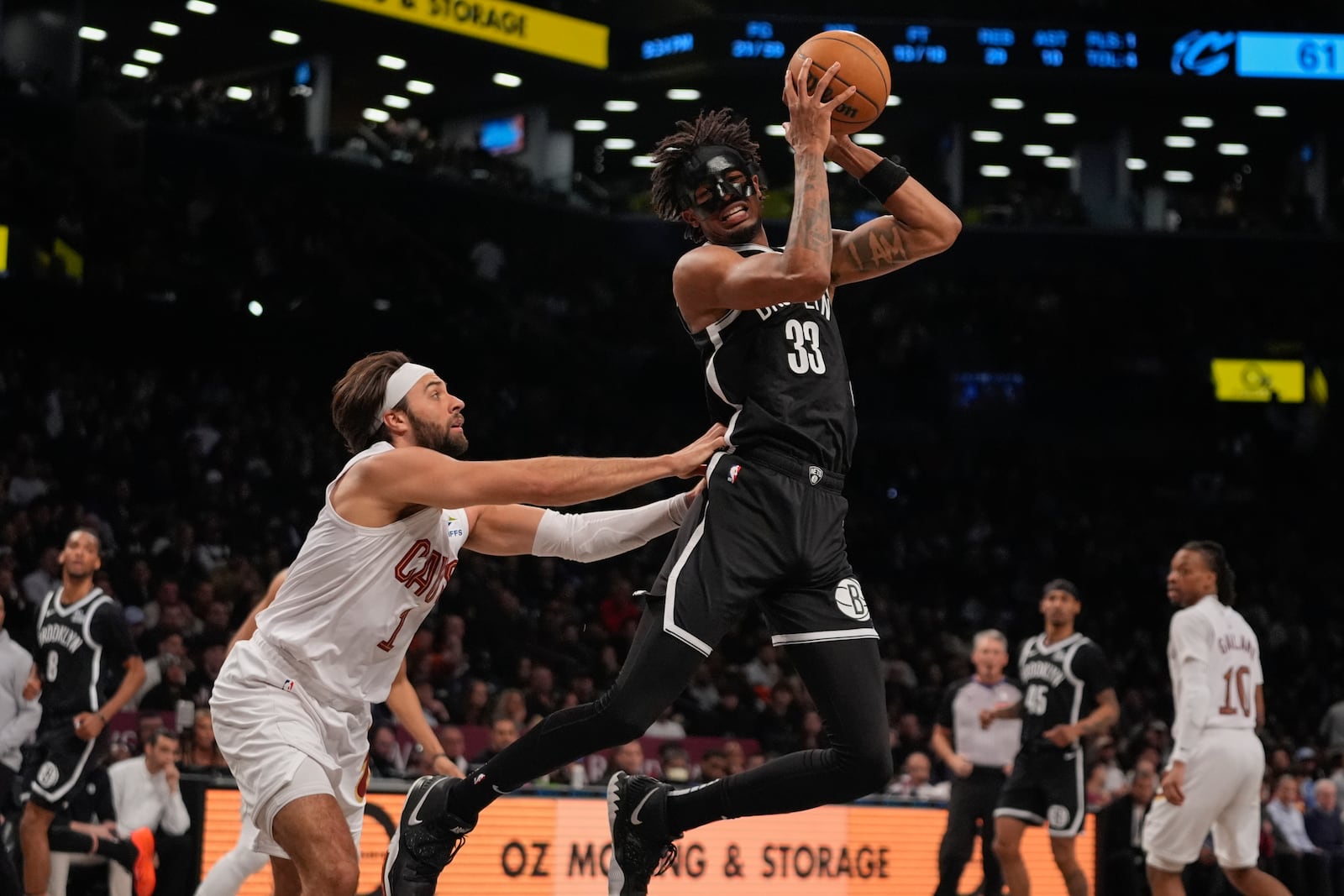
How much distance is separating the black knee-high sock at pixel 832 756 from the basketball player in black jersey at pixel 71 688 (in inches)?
202

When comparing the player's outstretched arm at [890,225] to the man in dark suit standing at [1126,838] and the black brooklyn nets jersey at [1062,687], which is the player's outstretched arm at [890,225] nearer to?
the black brooklyn nets jersey at [1062,687]

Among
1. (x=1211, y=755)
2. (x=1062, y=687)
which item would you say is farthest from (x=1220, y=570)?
(x=1062, y=687)

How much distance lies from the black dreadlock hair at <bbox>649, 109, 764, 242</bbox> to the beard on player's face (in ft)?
3.32

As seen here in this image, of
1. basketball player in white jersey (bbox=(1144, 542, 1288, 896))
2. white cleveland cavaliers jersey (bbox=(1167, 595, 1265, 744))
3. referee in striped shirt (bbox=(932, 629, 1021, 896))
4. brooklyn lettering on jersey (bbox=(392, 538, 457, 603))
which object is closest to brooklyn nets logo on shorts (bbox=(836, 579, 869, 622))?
brooklyn lettering on jersey (bbox=(392, 538, 457, 603))

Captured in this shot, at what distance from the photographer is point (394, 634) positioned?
4.98 meters

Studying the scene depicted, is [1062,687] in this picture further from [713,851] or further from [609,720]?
[609,720]

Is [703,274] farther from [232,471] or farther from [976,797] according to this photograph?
[232,471]

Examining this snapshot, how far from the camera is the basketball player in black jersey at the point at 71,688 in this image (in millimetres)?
8922

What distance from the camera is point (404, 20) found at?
77.2 feet

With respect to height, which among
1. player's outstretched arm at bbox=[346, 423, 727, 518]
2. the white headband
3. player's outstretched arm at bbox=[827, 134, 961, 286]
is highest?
player's outstretched arm at bbox=[827, 134, 961, 286]

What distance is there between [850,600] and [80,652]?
588cm

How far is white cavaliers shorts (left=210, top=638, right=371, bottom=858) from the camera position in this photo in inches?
187

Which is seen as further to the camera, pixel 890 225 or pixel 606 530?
pixel 606 530

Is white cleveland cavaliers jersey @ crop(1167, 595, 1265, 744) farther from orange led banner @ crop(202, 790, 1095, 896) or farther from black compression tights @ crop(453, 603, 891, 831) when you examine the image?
black compression tights @ crop(453, 603, 891, 831)
